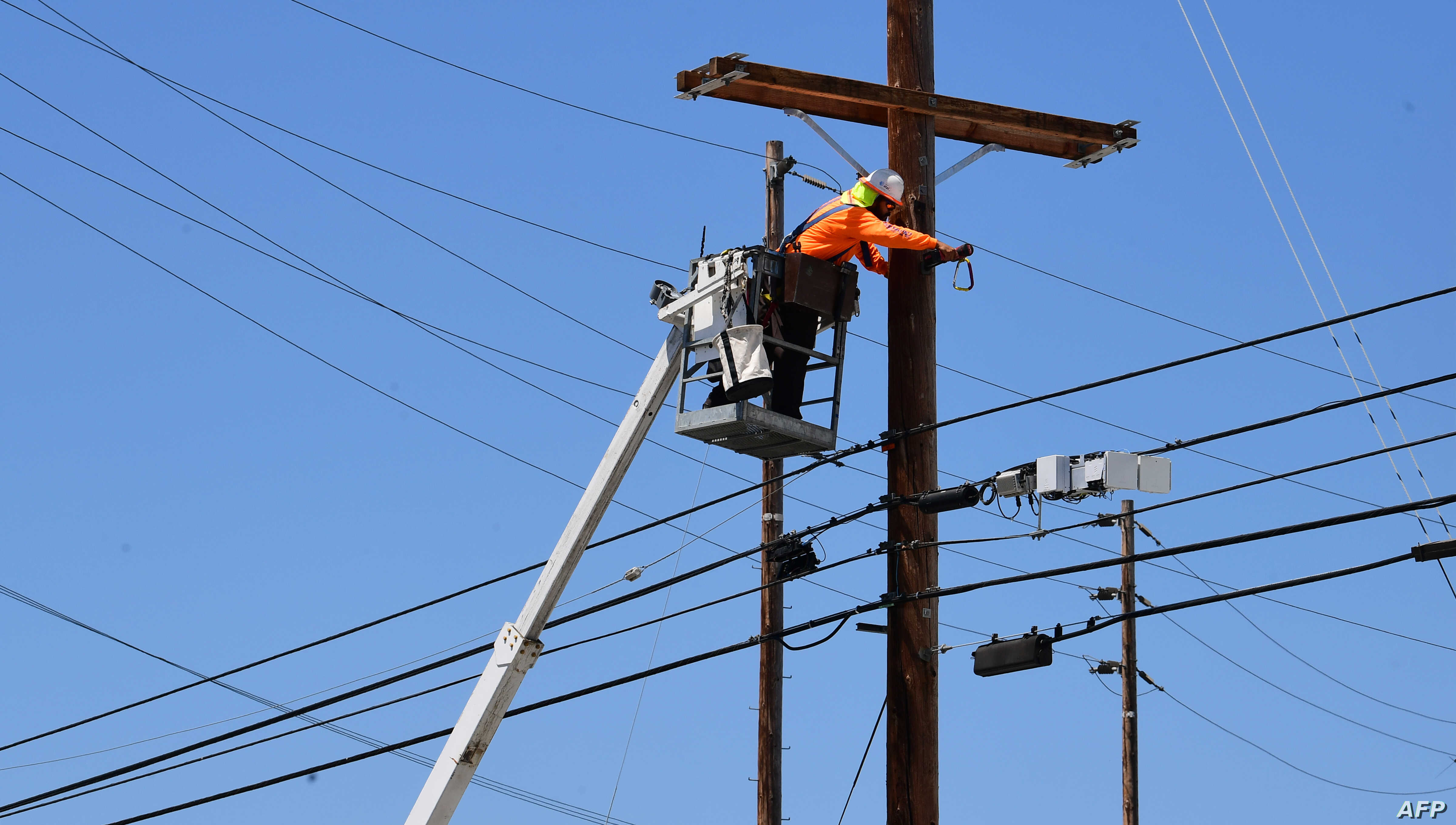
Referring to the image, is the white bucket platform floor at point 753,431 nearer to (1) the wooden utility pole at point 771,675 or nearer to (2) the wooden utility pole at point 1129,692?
(1) the wooden utility pole at point 771,675

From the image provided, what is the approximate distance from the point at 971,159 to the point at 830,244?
1.65 m

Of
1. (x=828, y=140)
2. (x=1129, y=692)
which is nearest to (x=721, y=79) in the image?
(x=828, y=140)

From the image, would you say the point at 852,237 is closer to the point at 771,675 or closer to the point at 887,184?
the point at 887,184

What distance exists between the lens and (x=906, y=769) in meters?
11.7

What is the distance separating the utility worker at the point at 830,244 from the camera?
12.2 metres

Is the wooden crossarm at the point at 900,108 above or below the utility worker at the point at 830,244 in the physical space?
above

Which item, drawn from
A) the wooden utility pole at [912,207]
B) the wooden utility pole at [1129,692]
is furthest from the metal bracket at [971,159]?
the wooden utility pole at [1129,692]

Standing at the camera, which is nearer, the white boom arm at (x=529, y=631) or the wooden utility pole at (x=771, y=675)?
the white boom arm at (x=529, y=631)

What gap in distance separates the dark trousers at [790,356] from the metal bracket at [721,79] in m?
1.69

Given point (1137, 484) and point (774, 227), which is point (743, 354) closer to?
point (1137, 484)

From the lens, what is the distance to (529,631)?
41.9 feet

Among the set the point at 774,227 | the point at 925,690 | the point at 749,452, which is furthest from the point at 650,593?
the point at 774,227

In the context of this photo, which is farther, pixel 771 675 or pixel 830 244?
pixel 771 675

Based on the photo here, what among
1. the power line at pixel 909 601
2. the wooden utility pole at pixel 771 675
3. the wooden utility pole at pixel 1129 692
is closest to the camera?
the power line at pixel 909 601
